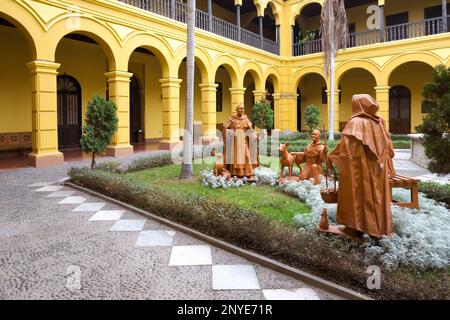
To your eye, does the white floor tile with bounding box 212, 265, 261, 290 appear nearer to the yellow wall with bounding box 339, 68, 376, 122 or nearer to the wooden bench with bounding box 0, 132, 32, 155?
the wooden bench with bounding box 0, 132, 32, 155

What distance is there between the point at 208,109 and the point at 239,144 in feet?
28.8

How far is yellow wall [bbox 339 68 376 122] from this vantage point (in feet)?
70.2

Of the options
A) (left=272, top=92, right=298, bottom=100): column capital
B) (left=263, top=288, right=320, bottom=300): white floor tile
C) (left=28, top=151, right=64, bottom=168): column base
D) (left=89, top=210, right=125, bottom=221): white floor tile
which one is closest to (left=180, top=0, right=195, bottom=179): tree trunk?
(left=89, top=210, right=125, bottom=221): white floor tile

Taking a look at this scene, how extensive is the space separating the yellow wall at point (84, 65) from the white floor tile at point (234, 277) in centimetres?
1278

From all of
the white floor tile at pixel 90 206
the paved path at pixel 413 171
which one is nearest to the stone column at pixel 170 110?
the white floor tile at pixel 90 206

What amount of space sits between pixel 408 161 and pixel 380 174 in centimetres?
886

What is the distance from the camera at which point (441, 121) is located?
188 inches

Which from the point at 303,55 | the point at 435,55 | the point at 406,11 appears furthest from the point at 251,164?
the point at 406,11

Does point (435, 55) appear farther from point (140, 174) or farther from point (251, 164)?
point (140, 174)

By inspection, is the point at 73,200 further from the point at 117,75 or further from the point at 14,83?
the point at 14,83

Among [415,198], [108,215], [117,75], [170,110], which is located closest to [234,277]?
[415,198]

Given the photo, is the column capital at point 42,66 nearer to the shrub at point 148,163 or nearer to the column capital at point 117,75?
the column capital at point 117,75

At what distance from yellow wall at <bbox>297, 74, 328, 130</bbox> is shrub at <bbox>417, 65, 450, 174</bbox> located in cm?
1827
